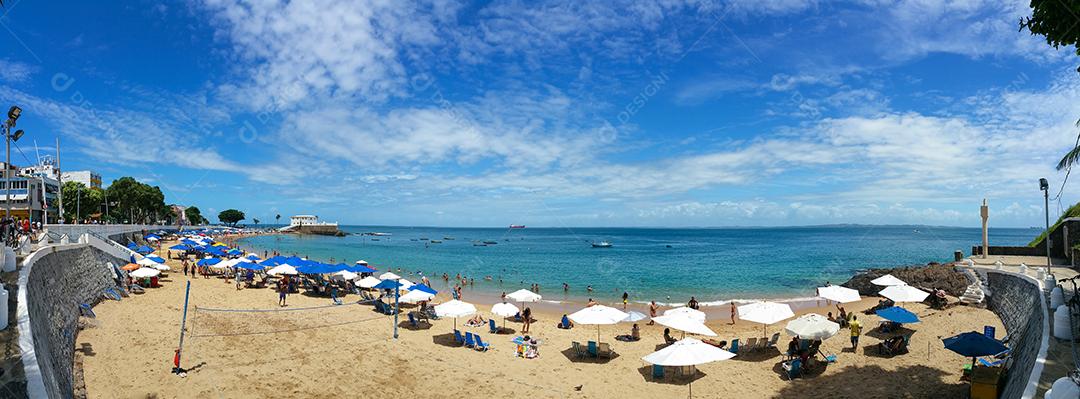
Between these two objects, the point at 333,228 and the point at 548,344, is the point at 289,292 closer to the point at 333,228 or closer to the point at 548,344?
the point at 548,344

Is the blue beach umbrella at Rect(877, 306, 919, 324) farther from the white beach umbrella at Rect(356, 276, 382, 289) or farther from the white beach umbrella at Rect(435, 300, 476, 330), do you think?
the white beach umbrella at Rect(356, 276, 382, 289)

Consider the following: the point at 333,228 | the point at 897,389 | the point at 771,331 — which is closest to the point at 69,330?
the point at 897,389

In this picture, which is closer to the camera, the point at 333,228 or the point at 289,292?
the point at 289,292

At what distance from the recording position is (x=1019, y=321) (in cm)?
1397

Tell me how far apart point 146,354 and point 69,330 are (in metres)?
1.95

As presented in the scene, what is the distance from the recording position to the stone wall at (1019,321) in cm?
816

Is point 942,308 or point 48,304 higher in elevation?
point 48,304

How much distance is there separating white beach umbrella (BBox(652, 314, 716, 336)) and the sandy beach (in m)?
1.06

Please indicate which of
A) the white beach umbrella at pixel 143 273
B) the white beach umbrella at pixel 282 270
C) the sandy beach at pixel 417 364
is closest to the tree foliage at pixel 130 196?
the white beach umbrella at pixel 143 273

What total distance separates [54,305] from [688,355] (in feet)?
51.3

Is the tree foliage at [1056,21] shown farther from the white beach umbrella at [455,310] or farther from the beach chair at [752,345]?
the white beach umbrella at [455,310]

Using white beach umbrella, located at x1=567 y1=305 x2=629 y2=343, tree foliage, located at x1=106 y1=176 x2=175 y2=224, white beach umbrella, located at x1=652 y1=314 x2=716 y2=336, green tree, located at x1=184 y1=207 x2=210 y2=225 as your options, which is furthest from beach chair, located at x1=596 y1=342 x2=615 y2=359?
green tree, located at x1=184 y1=207 x2=210 y2=225

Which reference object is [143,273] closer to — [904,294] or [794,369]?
[794,369]

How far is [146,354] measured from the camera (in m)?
12.7
